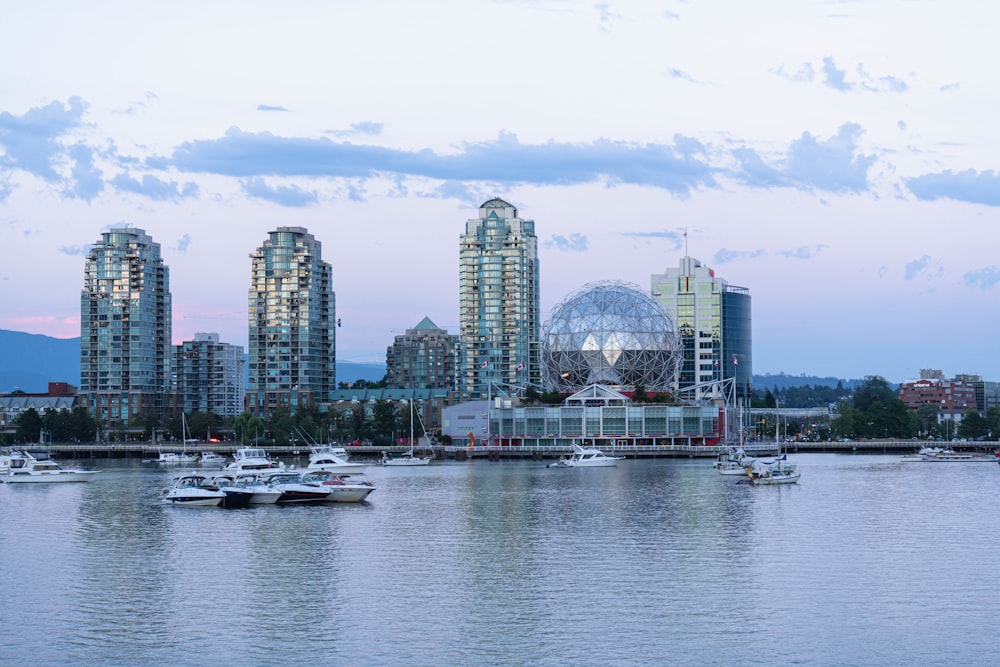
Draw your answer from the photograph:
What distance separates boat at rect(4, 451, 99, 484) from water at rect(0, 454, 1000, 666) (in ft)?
119

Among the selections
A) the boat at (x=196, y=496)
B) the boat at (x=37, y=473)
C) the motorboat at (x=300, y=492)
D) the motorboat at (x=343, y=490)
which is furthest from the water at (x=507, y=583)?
the boat at (x=37, y=473)

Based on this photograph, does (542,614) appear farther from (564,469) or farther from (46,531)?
(564,469)

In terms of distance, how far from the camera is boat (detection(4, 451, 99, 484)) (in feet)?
431

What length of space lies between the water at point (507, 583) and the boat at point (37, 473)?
119ft

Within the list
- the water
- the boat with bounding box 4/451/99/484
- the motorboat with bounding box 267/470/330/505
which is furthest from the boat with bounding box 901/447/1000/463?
the motorboat with bounding box 267/470/330/505

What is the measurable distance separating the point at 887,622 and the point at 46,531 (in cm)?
5134

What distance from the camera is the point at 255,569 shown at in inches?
2351

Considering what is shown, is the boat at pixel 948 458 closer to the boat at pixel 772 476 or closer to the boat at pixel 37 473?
the boat at pixel 772 476

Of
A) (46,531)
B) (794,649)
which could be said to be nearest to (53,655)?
(794,649)

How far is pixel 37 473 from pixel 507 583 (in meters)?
90.8

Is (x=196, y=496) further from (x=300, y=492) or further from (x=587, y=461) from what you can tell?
(x=587, y=461)

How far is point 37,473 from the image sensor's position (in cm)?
13312

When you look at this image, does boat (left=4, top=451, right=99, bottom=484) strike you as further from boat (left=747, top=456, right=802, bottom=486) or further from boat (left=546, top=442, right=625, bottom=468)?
boat (left=747, top=456, right=802, bottom=486)

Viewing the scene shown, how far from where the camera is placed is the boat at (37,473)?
131375 mm
